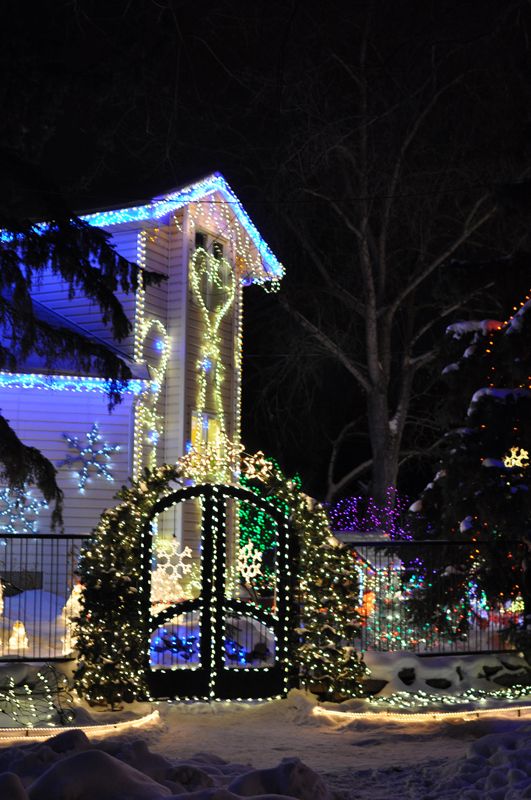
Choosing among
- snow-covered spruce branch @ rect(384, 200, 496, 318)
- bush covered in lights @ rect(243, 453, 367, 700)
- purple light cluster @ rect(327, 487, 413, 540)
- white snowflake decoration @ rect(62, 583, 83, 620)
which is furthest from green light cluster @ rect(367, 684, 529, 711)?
snow-covered spruce branch @ rect(384, 200, 496, 318)

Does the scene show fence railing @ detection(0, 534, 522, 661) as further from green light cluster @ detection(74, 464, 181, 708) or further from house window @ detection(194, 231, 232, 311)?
house window @ detection(194, 231, 232, 311)

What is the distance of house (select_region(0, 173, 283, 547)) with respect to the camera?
1953cm

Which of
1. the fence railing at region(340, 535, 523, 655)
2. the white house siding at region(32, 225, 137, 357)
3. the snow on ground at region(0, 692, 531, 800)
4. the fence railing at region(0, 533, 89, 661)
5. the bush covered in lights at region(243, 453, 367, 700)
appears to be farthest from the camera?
the white house siding at region(32, 225, 137, 357)

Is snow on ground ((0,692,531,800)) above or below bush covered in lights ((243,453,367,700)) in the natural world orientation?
below

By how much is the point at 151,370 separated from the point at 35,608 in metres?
5.66

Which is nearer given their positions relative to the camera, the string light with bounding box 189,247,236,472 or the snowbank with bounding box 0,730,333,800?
the snowbank with bounding box 0,730,333,800

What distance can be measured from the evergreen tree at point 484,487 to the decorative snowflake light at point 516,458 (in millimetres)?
11

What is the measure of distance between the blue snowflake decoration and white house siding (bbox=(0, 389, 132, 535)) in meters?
0.06

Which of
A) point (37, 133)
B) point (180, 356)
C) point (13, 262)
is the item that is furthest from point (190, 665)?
point (180, 356)

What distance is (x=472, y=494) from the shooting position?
45.4 feet

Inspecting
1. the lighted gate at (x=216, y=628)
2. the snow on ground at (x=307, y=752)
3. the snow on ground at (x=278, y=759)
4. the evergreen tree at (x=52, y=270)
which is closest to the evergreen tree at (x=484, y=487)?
the snow on ground at (x=307, y=752)

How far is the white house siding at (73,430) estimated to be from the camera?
19.5m

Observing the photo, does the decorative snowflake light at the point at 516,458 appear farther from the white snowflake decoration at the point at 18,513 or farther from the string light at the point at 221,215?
the white snowflake decoration at the point at 18,513

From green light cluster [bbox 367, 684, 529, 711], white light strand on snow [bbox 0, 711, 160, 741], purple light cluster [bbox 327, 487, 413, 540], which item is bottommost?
green light cluster [bbox 367, 684, 529, 711]
